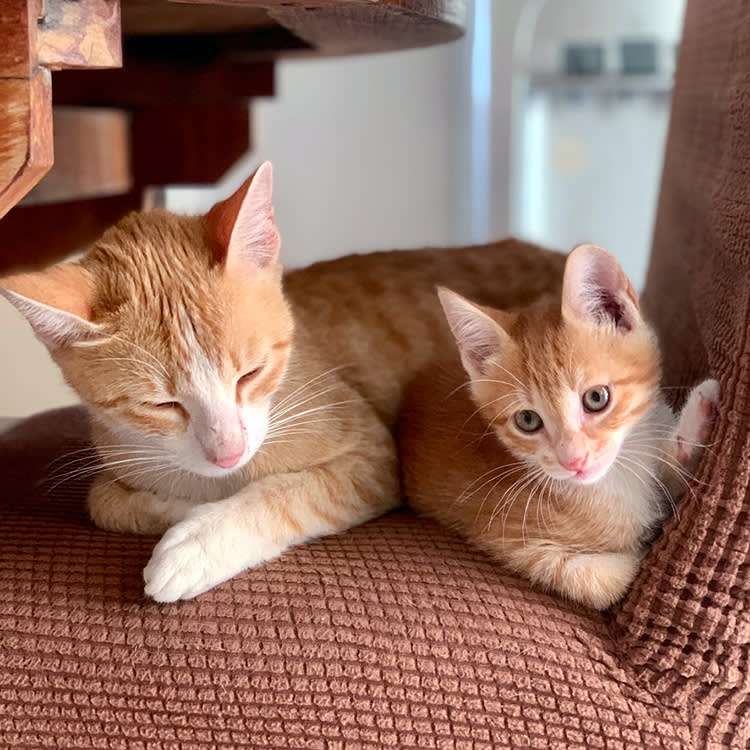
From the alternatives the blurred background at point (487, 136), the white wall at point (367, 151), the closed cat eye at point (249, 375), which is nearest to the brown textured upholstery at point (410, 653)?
the closed cat eye at point (249, 375)

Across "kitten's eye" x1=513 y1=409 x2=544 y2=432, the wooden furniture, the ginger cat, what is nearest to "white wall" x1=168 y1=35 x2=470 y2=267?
the wooden furniture

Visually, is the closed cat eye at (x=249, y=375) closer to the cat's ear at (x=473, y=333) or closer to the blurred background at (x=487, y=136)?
the cat's ear at (x=473, y=333)

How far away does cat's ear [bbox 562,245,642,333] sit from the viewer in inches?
39.2

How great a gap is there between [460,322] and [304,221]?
238 centimetres

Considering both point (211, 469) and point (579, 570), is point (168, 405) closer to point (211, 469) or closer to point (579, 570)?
point (211, 469)

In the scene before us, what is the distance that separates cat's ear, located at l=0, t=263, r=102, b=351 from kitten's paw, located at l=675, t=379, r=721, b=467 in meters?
0.68

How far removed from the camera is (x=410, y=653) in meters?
0.90

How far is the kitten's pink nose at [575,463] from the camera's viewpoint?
99 centimetres

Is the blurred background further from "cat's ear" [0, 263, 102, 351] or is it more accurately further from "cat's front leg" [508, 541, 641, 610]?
"cat's front leg" [508, 541, 641, 610]

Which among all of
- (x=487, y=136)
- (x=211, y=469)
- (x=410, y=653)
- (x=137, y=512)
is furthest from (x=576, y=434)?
(x=487, y=136)

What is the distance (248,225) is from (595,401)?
0.47 m

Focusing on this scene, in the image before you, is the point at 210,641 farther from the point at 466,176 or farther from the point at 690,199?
the point at 466,176

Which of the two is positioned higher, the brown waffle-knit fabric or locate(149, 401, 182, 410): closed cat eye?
locate(149, 401, 182, 410): closed cat eye

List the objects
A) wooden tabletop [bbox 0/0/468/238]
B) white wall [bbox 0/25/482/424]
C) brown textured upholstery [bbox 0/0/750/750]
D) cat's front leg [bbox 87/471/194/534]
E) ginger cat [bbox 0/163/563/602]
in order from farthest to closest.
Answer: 1. white wall [bbox 0/25/482/424]
2. cat's front leg [bbox 87/471/194/534]
3. ginger cat [bbox 0/163/563/602]
4. brown textured upholstery [bbox 0/0/750/750]
5. wooden tabletop [bbox 0/0/468/238]
